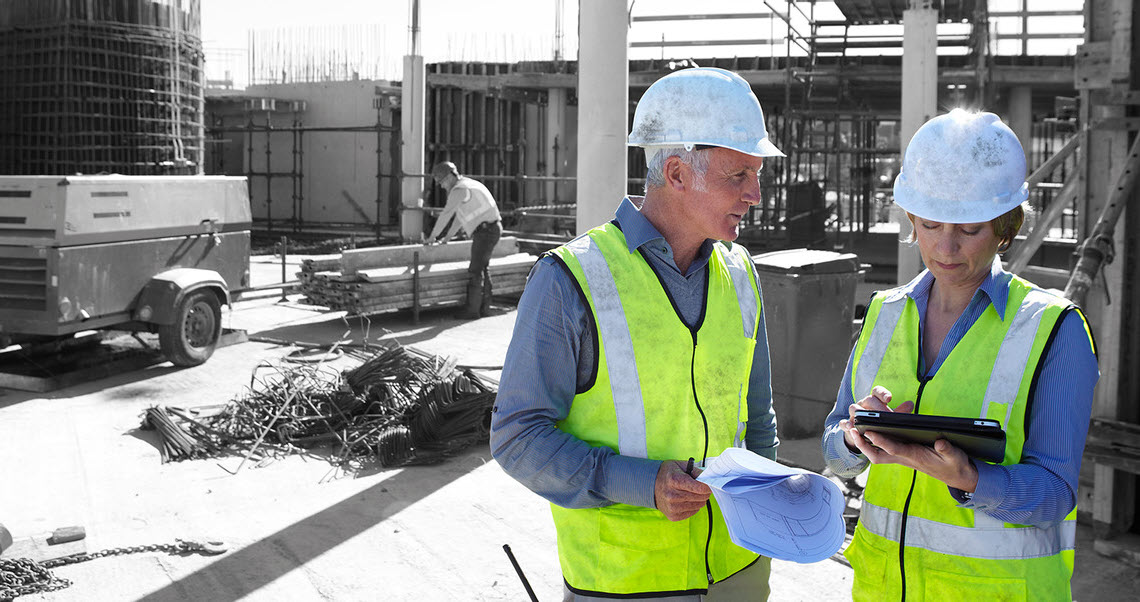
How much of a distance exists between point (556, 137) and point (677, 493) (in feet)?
75.1

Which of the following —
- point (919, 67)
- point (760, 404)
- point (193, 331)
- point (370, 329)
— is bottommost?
point (370, 329)

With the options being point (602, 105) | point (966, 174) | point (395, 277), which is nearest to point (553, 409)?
point (966, 174)

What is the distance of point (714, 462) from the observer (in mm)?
2262

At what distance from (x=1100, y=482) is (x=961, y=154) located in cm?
364

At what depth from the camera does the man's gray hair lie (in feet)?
8.71

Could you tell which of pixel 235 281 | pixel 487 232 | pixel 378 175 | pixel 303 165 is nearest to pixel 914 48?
pixel 487 232

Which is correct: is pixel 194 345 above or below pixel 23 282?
below

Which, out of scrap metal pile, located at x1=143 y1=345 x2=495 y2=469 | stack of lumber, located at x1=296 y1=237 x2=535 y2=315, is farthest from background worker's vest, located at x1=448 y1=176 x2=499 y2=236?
scrap metal pile, located at x1=143 y1=345 x2=495 y2=469

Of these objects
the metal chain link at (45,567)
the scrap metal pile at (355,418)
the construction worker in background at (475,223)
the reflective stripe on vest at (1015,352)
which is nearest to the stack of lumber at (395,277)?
the construction worker in background at (475,223)

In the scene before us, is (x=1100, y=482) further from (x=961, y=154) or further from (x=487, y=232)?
(x=487, y=232)

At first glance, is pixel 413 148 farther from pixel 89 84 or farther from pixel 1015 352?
pixel 1015 352

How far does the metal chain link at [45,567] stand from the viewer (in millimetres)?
5117

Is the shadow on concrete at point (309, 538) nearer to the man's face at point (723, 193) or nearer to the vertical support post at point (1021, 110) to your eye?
the man's face at point (723, 193)

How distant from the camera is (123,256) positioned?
Result: 9781 mm
